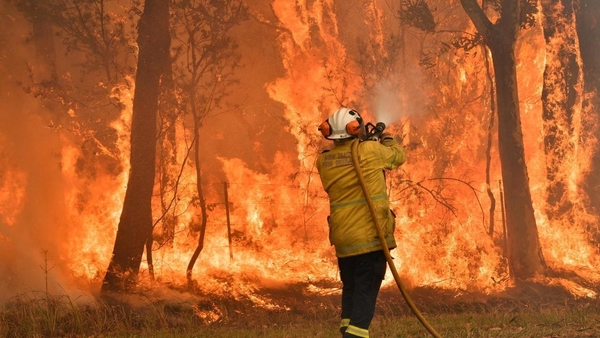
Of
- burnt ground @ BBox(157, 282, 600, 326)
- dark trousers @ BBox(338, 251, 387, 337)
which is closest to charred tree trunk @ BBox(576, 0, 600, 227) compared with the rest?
burnt ground @ BBox(157, 282, 600, 326)

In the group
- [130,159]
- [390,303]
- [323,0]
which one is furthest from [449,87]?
[130,159]

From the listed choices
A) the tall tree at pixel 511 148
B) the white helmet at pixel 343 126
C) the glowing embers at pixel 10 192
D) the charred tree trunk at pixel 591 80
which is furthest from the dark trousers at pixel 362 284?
the charred tree trunk at pixel 591 80

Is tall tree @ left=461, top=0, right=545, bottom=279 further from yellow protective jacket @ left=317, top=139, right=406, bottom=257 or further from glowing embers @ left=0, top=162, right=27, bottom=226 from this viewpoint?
glowing embers @ left=0, top=162, right=27, bottom=226

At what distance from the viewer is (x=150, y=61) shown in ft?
28.4

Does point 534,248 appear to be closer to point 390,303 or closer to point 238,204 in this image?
point 390,303

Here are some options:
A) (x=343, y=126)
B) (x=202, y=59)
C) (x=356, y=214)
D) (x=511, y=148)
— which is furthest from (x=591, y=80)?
(x=356, y=214)

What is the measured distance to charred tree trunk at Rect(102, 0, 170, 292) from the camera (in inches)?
332

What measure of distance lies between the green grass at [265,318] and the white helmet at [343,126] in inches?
Result: 105

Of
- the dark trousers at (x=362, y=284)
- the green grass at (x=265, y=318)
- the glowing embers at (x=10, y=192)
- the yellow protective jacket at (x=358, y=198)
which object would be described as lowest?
the green grass at (x=265, y=318)

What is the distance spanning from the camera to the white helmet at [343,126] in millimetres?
5332

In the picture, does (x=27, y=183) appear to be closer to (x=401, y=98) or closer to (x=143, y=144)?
(x=143, y=144)

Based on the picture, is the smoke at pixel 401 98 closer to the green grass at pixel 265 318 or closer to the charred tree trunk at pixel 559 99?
the charred tree trunk at pixel 559 99

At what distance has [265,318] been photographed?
837cm

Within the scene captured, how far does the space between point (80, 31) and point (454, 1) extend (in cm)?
490
